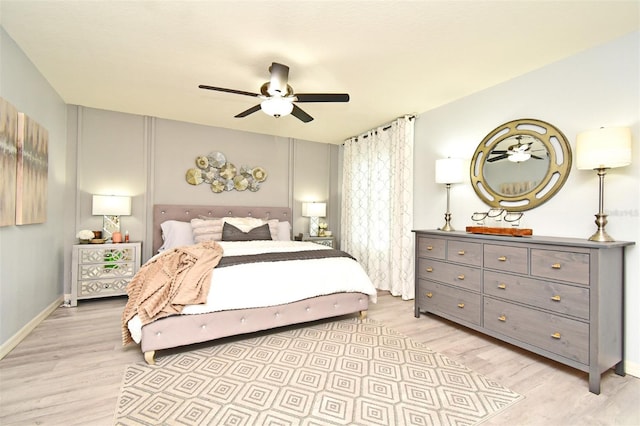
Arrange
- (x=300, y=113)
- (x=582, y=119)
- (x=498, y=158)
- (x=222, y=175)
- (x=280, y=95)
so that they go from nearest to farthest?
(x=582, y=119) → (x=280, y=95) → (x=300, y=113) → (x=498, y=158) → (x=222, y=175)

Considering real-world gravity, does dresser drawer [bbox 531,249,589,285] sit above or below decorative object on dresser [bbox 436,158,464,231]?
below

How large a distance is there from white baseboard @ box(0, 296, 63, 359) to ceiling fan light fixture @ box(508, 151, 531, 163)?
A: 4729 millimetres

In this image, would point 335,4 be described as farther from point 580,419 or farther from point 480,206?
point 580,419

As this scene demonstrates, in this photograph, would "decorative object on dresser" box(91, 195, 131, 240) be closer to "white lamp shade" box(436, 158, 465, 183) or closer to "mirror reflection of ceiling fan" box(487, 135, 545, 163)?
"white lamp shade" box(436, 158, 465, 183)

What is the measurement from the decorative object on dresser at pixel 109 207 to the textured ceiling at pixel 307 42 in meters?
1.26

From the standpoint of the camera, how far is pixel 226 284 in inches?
101

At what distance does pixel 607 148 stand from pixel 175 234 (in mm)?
4673

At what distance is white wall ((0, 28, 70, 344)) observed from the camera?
2398 mm

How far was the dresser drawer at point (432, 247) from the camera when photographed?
318 cm

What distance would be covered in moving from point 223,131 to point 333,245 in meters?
2.80

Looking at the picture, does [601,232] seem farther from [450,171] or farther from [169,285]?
[169,285]

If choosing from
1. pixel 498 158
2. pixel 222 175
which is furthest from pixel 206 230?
pixel 498 158

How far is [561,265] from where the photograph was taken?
86.9 inches

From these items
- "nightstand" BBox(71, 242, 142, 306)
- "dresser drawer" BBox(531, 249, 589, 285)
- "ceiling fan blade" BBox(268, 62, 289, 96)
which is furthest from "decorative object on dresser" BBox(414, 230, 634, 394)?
"nightstand" BBox(71, 242, 142, 306)
